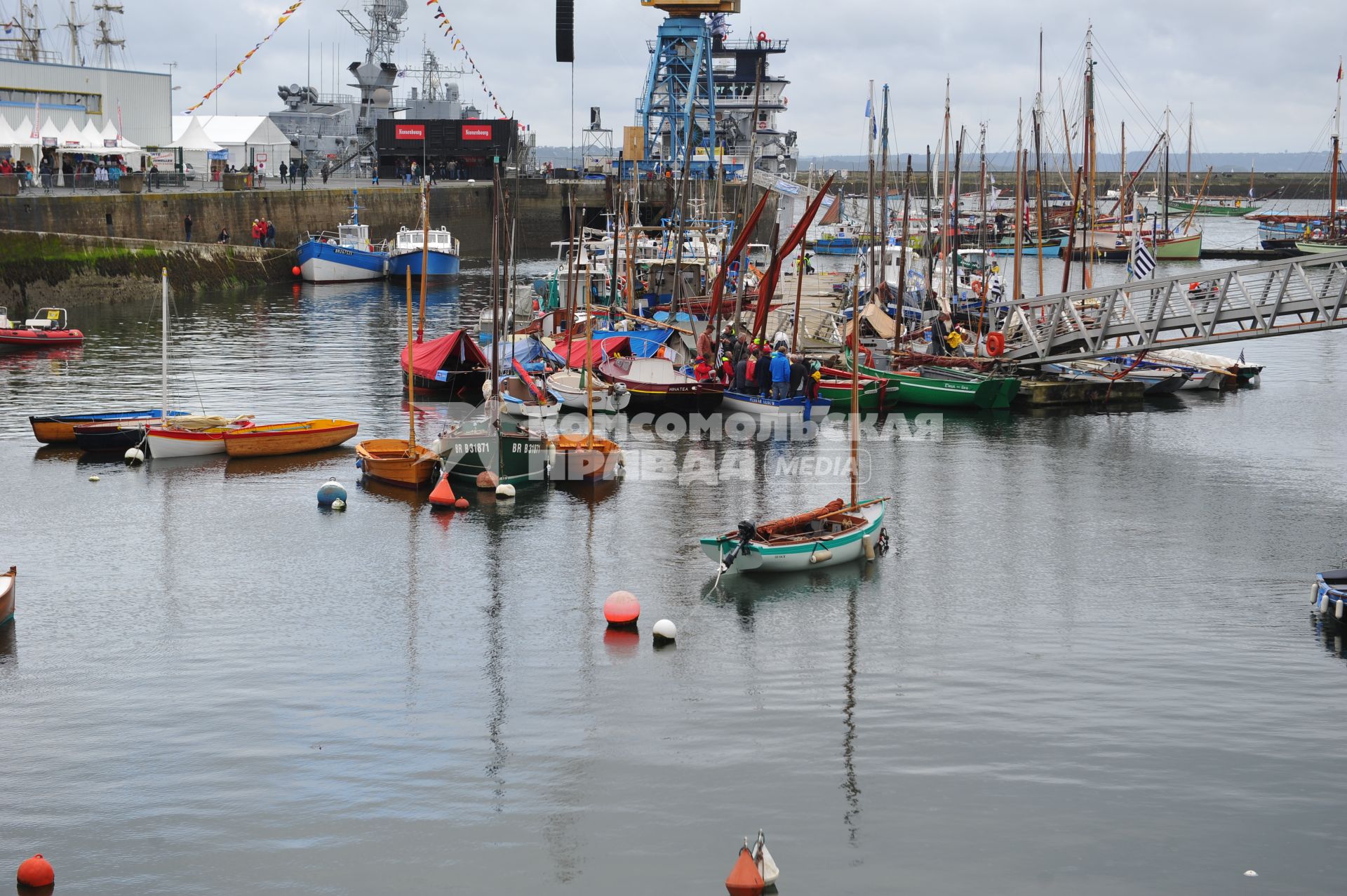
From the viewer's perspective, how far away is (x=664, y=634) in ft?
72.7

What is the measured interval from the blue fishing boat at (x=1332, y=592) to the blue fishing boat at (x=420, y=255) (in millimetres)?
63728

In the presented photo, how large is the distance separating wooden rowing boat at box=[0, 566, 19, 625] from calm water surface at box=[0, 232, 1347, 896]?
454 millimetres

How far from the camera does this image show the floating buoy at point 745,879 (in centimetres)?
1465

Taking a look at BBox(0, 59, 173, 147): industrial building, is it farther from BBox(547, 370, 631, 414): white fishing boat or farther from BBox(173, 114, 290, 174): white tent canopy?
BBox(547, 370, 631, 414): white fishing boat

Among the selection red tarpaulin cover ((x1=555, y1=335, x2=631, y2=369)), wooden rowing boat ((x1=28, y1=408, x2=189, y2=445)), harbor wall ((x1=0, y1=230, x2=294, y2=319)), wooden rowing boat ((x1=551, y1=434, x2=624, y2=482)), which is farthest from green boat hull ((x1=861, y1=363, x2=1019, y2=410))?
harbor wall ((x1=0, y1=230, x2=294, y2=319))

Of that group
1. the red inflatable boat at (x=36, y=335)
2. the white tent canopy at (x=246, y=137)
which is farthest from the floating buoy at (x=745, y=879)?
the white tent canopy at (x=246, y=137)

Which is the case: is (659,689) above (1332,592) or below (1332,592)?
below

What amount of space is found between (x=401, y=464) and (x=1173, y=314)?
2402 cm

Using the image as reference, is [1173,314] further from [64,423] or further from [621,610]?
[64,423]

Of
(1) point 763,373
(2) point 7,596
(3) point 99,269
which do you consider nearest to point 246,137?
(3) point 99,269

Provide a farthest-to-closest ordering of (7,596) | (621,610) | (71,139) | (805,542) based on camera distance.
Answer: (71,139) < (805,542) < (621,610) < (7,596)

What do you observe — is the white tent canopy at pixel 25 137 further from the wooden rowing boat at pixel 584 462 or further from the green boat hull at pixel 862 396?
the wooden rowing boat at pixel 584 462

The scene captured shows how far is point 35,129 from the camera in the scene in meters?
73.2

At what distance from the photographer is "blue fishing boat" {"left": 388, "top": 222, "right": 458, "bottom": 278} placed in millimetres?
82688
